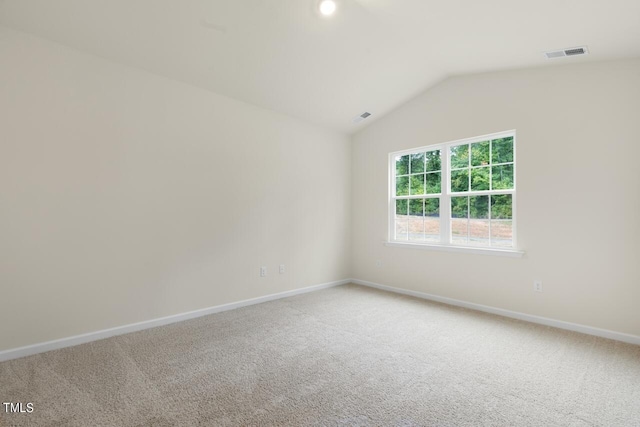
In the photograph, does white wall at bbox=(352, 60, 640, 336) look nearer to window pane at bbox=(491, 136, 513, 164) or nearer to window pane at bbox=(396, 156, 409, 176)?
window pane at bbox=(491, 136, 513, 164)

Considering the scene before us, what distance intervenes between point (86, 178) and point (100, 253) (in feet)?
2.31

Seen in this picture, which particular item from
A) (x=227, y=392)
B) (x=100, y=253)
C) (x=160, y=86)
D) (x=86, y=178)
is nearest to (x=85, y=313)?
(x=100, y=253)

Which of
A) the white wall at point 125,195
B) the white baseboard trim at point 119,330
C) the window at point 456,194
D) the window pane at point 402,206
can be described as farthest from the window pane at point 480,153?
the white baseboard trim at point 119,330

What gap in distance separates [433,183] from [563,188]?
59.7 inches

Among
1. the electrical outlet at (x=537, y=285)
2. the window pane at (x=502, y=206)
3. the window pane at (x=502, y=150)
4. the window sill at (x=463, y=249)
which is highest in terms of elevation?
the window pane at (x=502, y=150)

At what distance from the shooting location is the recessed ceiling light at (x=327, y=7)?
271cm

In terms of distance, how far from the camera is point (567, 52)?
3020 millimetres

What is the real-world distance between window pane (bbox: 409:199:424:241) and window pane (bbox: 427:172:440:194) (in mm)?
203

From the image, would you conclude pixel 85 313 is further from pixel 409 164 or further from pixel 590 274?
pixel 590 274

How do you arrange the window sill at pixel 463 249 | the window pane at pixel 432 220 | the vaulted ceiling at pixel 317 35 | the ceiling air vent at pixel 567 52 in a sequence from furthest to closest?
1. the window pane at pixel 432 220
2. the window sill at pixel 463 249
3. the ceiling air vent at pixel 567 52
4. the vaulted ceiling at pixel 317 35

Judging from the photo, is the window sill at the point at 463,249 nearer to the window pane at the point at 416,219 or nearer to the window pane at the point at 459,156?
the window pane at the point at 416,219

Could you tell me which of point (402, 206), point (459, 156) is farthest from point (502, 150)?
point (402, 206)

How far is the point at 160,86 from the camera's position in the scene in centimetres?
335

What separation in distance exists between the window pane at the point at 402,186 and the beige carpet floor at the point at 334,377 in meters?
2.05
